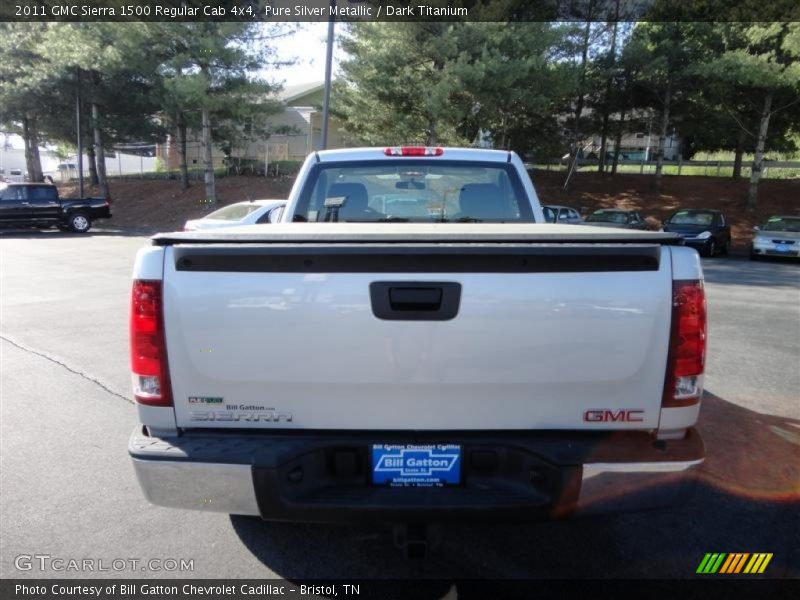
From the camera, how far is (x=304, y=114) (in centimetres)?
4500

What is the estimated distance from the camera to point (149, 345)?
2.39 meters

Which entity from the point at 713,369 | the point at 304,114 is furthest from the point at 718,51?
the point at 304,114

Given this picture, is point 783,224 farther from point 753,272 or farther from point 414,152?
point 414,152

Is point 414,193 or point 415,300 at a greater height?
point 414,193

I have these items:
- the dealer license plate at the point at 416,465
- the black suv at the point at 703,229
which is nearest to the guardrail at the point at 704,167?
the black suv at the point at 703,229

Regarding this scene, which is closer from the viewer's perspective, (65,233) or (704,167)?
(65,233)

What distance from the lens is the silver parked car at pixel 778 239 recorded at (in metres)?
17.1

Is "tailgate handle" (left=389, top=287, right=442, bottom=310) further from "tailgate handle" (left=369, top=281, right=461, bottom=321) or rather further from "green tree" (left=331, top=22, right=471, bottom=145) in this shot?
"green tree" (left=331, top=22, right=471, bottom=145)

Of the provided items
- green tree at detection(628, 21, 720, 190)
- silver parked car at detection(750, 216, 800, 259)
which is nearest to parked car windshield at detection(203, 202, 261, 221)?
silver parked car at detection(750, 216, 800, 259)

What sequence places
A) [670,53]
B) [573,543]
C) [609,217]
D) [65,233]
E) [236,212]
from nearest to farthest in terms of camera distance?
[573,543] < [236,212] < [609,217] < [65,233] < [670,53]

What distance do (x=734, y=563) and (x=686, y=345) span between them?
1504mm

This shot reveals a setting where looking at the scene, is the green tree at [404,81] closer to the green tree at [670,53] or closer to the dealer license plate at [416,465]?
the green tree at [670,53]

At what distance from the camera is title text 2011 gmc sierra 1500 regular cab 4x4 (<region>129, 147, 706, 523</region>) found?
2.31 meters

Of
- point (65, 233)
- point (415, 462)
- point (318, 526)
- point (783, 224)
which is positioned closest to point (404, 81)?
point (783, 224)
